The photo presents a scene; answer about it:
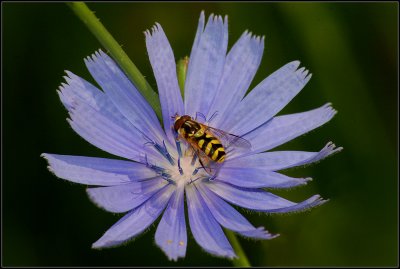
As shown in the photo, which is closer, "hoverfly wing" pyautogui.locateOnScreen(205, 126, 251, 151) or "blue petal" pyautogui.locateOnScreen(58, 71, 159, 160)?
"blue petal" pyautogui.locateOnScreen(58, 71, 159, 160)

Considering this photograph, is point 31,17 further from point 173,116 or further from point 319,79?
point 319,79

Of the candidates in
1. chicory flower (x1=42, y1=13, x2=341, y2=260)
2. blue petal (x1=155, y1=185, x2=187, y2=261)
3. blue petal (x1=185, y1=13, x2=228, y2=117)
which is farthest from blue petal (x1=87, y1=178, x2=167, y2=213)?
blue petal (x1=185, y1=13, x2=228, y2=117)

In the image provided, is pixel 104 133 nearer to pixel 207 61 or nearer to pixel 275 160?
pixel 207 61

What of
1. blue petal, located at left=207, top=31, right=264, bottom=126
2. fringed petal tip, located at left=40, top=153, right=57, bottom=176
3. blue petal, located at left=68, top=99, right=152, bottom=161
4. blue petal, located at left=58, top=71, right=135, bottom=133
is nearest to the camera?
fringed petal tip, located at left=40, top=153, right=57, bottom=176

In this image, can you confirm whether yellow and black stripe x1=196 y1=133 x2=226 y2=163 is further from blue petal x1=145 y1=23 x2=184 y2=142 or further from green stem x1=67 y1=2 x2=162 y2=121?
green stem x1=67 y1=2 x2=162 y2=121

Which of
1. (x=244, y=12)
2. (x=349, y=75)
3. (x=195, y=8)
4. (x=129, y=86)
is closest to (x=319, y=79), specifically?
(x=349, y=75)

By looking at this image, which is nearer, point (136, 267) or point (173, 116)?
point (173, 116)
